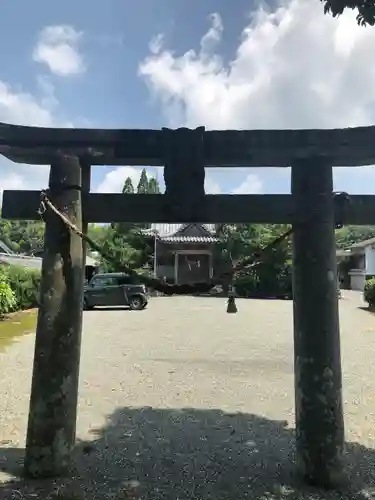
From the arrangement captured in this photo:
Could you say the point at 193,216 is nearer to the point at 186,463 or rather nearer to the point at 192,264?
the point at 186,463

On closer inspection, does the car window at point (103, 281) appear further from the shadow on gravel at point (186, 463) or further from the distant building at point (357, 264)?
the distant building at point (357, 264)

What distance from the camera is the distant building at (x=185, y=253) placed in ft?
105

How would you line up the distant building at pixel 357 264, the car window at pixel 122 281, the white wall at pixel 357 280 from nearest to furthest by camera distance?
1. the car window at pixel 122 281
2. the distant building at pixel 357 264
3. the white wall at pixel 357 280

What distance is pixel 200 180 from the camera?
3.69 metres

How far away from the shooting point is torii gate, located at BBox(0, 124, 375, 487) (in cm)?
342

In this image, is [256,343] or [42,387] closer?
[42,387]

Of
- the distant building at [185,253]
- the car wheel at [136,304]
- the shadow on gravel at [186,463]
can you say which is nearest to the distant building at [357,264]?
the distant building at [185,253]

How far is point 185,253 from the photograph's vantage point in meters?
32.6

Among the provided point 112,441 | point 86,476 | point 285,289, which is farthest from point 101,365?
point 285,289

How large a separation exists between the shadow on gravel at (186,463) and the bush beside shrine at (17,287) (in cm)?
1269

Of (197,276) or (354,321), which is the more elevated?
(197,276)

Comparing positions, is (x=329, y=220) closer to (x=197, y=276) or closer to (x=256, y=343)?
(x=256, y=343)

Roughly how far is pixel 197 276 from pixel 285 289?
602 centimetres

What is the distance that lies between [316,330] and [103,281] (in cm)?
1872
